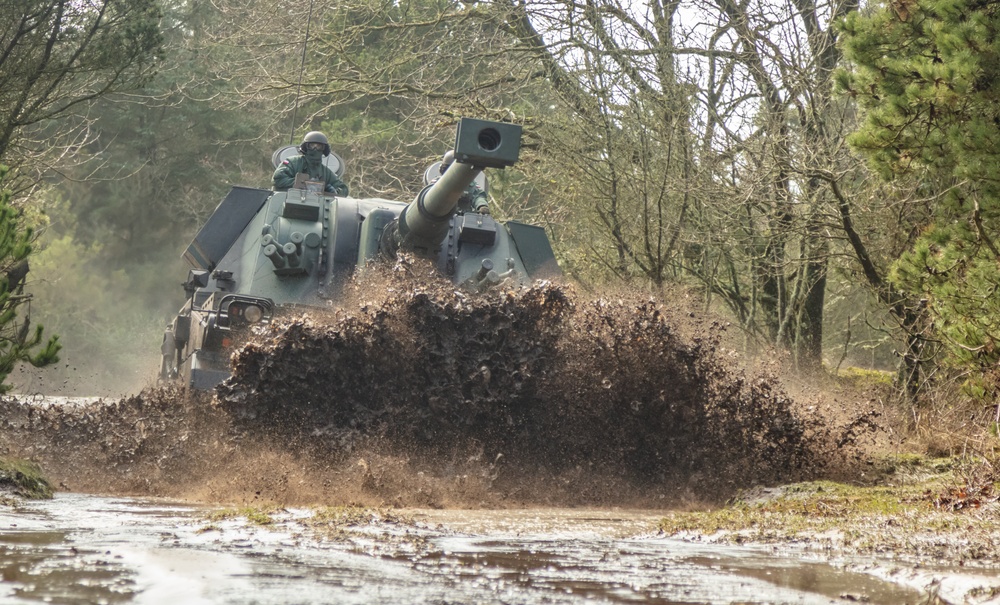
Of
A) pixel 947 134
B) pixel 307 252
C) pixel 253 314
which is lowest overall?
pixel 253 314

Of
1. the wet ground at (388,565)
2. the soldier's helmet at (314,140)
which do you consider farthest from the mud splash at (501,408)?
the soldier's helmet at (314,140)

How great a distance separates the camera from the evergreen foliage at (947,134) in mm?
9625

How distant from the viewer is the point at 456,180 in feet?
32.8

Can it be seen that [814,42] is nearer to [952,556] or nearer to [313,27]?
[313,27]

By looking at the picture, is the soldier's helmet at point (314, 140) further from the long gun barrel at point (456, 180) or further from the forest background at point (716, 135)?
the long gun barrel at point (456, 180)

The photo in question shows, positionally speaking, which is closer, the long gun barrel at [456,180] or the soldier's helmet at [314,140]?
the long gun barrel at [456,180]

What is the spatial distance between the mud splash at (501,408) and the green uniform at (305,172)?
10.6 feet

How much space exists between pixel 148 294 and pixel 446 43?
2824 centimetres

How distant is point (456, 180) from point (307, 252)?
2281 millimetres

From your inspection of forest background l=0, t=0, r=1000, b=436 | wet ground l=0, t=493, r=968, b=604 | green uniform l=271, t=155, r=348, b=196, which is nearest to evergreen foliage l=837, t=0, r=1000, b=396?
forest background l=0, t=0, r=1000, b=436

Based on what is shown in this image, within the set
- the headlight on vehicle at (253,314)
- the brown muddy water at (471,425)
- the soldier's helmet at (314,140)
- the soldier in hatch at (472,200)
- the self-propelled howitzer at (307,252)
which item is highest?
the soldier's helmet at (314,140)

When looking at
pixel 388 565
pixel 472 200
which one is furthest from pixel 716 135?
pixel 388 565

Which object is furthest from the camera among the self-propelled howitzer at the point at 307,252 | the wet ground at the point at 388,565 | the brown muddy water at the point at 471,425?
the self-propelled howitzer at the point at 307,252

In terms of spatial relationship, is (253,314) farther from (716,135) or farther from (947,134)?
(716,135)
